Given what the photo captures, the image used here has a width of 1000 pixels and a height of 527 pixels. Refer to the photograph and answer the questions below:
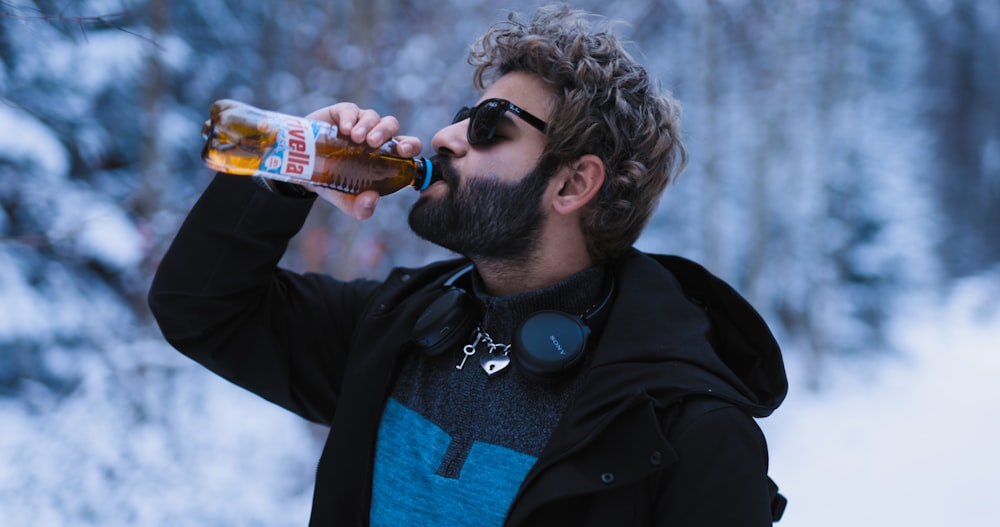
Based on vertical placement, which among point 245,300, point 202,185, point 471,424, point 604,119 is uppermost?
point 604,119

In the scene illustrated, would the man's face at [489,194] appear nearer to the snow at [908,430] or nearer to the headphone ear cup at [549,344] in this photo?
the headphone ear cup at [549,344]

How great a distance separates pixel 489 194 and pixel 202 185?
337 cm

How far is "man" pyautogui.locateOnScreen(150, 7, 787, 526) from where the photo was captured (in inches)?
53.0

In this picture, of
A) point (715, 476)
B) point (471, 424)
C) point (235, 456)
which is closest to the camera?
point (715, 476)

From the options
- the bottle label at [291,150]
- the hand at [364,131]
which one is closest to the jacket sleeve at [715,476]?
the hand at [364,131]

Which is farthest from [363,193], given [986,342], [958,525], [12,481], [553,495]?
[986,342]

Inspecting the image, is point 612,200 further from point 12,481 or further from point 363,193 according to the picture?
point 12,481

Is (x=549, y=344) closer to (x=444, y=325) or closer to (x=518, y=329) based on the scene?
(x=518, y=329)

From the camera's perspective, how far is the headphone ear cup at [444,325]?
1.65m

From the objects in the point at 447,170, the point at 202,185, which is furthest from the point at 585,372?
the point at 202,185

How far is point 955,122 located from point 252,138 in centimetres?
1258

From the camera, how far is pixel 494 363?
162 cm

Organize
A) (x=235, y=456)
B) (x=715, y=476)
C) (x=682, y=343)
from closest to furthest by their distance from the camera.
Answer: (x=715, y=476) < (x=682, y=343) < (x=235, y=456)

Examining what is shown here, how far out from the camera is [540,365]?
1493 millimetres
